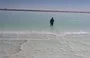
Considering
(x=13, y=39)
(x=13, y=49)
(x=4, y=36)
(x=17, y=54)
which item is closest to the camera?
(x=17, y=54)

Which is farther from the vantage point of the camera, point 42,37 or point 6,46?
point 42,37

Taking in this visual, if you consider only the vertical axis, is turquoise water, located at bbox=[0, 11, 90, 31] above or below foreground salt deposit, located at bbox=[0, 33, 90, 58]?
below

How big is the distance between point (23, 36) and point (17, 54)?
500 cm

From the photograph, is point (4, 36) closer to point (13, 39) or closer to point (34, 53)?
point (13, 39)

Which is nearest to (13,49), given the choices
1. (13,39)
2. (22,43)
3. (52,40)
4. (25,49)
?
(25,49)

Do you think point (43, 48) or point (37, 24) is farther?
point (37, 24)

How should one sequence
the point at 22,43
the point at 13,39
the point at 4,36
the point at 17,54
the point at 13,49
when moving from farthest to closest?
the point at 4,36 < the point at 13,39 < the point at 22,43 < the point at 13,49 < the point at 17,54

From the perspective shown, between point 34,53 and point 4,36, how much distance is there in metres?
5.07

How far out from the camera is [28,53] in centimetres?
1174

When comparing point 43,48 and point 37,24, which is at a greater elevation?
point 43,48

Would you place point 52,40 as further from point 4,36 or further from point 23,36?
point 4,36

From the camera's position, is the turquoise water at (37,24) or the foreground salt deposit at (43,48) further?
the turquoise water at (37,24)

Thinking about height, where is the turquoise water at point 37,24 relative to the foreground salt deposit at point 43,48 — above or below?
below

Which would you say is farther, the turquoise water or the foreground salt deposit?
the turquoise water
